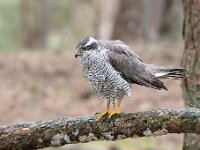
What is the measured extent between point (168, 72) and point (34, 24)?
1629cm

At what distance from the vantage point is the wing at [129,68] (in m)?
6.62

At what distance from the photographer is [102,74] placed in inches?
255

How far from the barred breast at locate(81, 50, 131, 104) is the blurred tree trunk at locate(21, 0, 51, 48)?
1565 cm

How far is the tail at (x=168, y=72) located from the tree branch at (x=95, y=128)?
676 mm

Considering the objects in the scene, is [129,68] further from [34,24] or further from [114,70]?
[34,24]

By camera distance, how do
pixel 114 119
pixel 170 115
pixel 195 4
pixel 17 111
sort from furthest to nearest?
1. pixel 17 111
2. pixel 195 4
3. pixel 114 119
4. pixel 170 115

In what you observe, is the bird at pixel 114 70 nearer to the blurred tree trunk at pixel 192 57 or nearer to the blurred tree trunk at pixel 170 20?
the blurred tree trunk at pixel 192 57

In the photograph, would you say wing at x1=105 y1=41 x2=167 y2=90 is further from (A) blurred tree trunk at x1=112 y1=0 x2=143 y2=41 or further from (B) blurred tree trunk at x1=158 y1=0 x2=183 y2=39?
(B) blurred tree trunk at x1=158 y1=0 x2=183 y2=39

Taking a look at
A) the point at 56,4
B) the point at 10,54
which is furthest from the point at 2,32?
the point at 10,54

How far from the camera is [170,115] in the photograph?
594 cm

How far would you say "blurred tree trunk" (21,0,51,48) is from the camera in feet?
72.7

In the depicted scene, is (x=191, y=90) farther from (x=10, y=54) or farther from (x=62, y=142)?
(x=10, y=54)

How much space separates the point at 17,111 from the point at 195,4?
22.0 ft

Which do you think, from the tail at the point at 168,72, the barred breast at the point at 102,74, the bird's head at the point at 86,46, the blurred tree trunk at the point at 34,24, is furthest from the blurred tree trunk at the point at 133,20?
the bird's head at the point at 86,46
